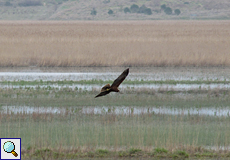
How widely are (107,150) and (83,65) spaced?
59.0 ft

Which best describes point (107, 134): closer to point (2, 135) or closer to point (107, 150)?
point (107, 150)

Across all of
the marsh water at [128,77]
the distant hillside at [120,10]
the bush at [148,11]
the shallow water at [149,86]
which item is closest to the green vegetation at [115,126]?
the marsh water at [128,77]

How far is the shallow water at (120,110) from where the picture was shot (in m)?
13.0

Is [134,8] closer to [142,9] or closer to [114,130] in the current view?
[142,9]

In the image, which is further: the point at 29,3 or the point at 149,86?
the point at 29,3

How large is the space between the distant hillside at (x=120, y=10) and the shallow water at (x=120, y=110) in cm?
10600

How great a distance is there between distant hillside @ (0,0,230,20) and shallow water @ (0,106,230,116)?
348 ft

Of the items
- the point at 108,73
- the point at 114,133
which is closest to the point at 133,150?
the point at 114,133

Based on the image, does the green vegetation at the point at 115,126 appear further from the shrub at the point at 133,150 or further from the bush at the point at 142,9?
the bush at the point at 142,9

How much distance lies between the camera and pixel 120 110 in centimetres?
1351

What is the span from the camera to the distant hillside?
122m

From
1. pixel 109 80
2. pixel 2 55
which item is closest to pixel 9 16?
pixel 2 55

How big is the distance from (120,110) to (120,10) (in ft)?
389

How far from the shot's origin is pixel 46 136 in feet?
33.1
